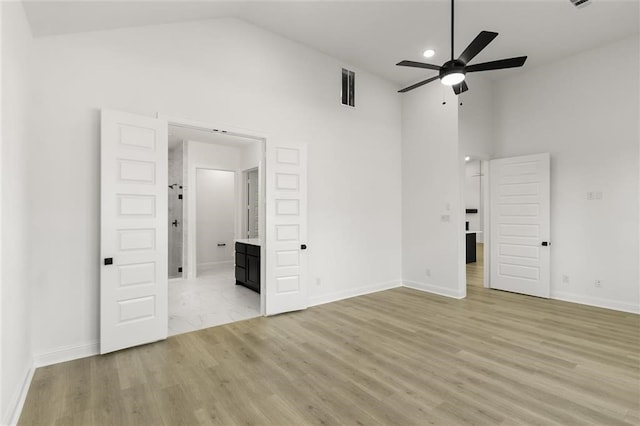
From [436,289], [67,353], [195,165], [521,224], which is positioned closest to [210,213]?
[195,165]

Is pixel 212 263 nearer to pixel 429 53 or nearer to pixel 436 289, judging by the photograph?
pixel 436 289

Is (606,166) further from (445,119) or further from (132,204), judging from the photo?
(132,204)

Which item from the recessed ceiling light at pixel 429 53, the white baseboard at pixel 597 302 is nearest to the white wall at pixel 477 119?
the recessed ceiling light at pixel 429 53

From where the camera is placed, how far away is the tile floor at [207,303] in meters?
3.98

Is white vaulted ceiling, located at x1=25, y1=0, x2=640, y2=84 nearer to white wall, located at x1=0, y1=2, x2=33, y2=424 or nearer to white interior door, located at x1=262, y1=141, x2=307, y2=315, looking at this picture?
white wall, located at x1=0, y1=2, x2=33, y2=424

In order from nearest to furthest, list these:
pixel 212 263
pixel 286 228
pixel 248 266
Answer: pixel 286 228 → pixel 248 266 → pixel 212 263

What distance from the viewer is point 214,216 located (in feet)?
26.5

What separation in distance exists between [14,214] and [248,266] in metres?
3.61

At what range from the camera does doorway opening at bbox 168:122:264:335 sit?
221 inches

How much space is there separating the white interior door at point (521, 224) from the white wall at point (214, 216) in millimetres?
5893

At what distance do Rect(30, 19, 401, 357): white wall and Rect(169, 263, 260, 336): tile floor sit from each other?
0.98 m

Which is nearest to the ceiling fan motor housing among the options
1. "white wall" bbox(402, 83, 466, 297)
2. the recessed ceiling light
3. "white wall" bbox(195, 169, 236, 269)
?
the recessed ceiling light

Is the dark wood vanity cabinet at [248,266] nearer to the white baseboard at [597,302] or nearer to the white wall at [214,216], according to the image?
the white wall at [214,216]

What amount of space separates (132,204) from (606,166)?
6237 millimetres
